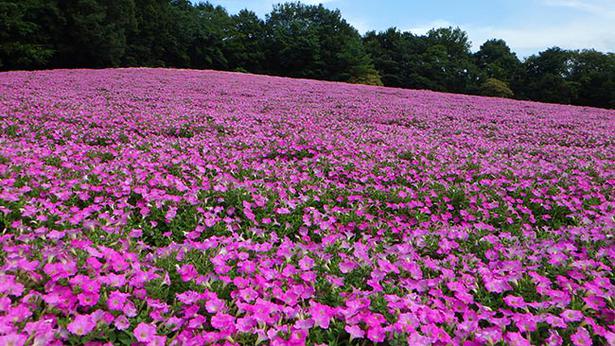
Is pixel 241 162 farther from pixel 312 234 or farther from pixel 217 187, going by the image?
pixel 312 234

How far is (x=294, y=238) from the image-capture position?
16.3 ft

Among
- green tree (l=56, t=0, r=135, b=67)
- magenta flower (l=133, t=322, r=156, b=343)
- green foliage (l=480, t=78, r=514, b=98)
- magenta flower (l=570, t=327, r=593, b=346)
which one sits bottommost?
magenta flower (l=133, t=322, r=156, b=343)

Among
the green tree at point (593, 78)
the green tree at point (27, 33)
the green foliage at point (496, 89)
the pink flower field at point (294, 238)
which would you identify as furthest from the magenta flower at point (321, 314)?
the green tree at point (593, 78)

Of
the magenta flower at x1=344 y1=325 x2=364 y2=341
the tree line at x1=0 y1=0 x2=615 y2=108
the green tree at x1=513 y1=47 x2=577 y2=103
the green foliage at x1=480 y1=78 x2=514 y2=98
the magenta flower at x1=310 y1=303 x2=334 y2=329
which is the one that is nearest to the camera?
the magenta flower at x1=344 y1=325 x2=364 y2=341

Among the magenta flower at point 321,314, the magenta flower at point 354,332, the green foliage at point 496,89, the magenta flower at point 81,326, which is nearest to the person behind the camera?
the magenta flower at point 81,326

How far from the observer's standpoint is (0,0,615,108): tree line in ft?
142

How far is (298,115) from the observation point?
13.4 metres

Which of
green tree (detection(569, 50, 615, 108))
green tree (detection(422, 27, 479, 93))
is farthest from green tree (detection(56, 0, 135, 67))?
green tree (detection(569, 50, 615, 108))

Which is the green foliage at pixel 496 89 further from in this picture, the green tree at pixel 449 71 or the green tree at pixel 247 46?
the green tree at pixel 247 46

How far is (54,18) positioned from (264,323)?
50.8 metres

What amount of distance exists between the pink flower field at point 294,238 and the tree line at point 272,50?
39253 mm

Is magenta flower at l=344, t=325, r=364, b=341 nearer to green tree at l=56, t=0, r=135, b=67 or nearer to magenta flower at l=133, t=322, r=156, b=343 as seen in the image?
magenta flower at l=133, t=322, r=156, b=343

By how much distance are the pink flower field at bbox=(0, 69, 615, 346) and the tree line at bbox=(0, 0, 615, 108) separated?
39.3 meters

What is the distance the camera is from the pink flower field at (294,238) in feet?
8.57
